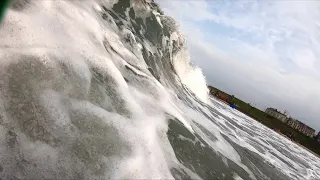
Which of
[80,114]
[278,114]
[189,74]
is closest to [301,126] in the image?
[278,114]

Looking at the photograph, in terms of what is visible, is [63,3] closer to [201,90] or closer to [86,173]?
[86,173]

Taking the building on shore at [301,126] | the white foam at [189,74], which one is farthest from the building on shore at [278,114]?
the white foam at [189,74]

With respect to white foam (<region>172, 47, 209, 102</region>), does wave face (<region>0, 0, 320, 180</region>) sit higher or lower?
lower

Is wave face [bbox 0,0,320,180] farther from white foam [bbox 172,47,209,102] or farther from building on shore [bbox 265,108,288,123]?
building on shore [bbox 265,108,288,123]

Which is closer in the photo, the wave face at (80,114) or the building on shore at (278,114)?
the wave face at (80,114)

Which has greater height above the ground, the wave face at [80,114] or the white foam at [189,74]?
the white foam at [189,74]

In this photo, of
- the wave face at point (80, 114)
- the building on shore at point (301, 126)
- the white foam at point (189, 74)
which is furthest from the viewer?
the building on shore at point (301, 126)

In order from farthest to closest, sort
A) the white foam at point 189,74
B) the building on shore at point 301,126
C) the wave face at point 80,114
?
the building on shore at point 301,126 → the white foam at point 189,74 → the wave face at point 80,114

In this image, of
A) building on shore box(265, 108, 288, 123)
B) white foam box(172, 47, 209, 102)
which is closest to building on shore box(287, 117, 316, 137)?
building on shore box(265, 108, 288, 123)

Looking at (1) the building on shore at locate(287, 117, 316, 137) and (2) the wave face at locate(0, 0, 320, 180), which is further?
(1) the building on shore at locate(287, 117, 316, 137)

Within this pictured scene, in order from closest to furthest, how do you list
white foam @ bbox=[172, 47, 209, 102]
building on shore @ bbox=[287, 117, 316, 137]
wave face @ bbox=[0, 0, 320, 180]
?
wave face @ bbox=[0, 0, 320, 180] < white foam @ bbox=[172, 47, 209, 102] < building on shore @ bbox=[287, 117, 316, 137]

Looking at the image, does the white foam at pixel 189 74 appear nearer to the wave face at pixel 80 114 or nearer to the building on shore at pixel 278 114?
the wave face at pixel 80 114

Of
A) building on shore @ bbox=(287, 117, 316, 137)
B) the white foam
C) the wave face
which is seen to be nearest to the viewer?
the wave face

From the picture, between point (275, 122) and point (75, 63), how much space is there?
1558 inches
